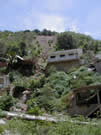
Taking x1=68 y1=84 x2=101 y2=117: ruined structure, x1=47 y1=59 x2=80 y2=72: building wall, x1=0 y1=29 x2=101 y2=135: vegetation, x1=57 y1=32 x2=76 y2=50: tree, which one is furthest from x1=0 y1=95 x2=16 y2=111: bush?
x1=57 y1=32 x2=76 y2=50: tree

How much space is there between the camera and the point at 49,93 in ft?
73.9

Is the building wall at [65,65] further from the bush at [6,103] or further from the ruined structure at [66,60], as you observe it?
the bush at [6,103]

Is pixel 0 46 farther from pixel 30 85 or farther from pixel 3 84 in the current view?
pixel 30 85

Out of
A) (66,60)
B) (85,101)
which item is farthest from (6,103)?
(66,60)

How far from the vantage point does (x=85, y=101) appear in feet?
64.1

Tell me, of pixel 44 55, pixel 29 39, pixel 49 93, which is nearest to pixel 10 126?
pixel 49 93

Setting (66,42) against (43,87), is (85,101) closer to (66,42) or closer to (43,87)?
(43,87)

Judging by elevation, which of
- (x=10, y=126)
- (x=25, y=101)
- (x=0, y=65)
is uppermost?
(x=10, y=126)

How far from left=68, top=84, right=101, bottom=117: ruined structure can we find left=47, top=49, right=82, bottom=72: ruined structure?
505 inches

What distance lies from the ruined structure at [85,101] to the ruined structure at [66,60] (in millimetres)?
12826

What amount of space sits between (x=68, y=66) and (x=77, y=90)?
1405cm

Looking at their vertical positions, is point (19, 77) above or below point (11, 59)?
below

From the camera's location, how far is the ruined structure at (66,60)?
3353 cm

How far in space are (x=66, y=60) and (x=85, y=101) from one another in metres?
15.1
